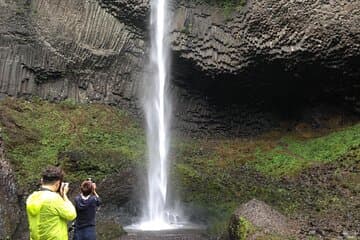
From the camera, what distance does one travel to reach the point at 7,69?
53.7 feet

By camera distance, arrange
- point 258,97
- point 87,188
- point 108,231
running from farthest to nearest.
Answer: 1. point 258,97
2. point 108,231
3. point 87,188

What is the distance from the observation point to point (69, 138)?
48.6 ft

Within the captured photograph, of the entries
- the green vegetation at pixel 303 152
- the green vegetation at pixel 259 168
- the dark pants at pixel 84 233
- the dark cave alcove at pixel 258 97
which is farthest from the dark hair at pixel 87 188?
the dark cave alcove at pixel 258 97

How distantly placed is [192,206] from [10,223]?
4783 mm

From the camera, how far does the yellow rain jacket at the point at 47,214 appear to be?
418cm

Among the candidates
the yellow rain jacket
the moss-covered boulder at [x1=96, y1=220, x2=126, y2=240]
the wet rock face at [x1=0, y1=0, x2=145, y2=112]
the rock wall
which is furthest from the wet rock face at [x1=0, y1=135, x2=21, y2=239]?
the wet rock face at [x1=0, y1=0, x2=145, y2=112]

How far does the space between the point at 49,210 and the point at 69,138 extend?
429 inches

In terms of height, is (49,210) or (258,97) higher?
(258,97)

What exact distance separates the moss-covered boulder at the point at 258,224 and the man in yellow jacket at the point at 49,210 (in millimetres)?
4436

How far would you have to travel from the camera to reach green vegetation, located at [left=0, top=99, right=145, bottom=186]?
1250 cm

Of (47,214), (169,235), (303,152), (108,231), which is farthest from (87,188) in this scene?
(303,152)

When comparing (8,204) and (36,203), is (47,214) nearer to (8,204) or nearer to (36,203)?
(36,203)

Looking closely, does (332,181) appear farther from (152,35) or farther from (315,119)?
(152,35)

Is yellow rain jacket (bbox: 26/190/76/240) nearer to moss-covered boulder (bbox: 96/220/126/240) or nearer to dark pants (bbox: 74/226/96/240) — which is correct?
dark pants (bbox: 74/226/96/240)
